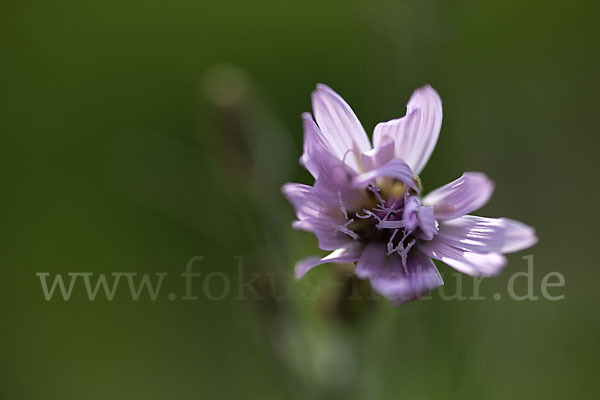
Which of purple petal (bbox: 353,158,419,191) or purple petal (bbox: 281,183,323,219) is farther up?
purple petal (bbox: 353,158,419,191)

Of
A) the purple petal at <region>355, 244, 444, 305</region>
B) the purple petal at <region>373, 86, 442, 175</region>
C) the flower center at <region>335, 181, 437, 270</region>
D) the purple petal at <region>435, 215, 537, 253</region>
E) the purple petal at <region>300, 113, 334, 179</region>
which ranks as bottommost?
the purple petal at <region>355, 244, 444, 305</region>

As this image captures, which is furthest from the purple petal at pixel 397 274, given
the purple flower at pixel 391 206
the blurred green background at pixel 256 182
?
the blurred green background at pixel 256 182

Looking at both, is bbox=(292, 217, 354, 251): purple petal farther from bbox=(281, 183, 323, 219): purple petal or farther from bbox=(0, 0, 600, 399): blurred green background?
bbox=(0, 0, 600, 399): blurred green background

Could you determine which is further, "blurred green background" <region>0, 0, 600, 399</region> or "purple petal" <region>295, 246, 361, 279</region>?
"blurred green background" <region>0, 0, 600, 399</region>

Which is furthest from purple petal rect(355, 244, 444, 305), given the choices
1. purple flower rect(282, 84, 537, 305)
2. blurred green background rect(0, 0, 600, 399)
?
blurred green background rect(0, 0, 600, 399)

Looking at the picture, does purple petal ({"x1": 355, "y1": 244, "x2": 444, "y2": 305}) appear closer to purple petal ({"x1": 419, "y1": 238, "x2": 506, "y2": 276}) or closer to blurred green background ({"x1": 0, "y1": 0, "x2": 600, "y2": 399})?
purple petal ({"x1": 419, "y1": 238, "x2": 506, "y2": 276})

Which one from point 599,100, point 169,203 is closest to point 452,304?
point 169,203

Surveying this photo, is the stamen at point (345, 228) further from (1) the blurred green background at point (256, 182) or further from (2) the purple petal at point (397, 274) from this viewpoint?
(1) the blurred green background at point (256, 182)
